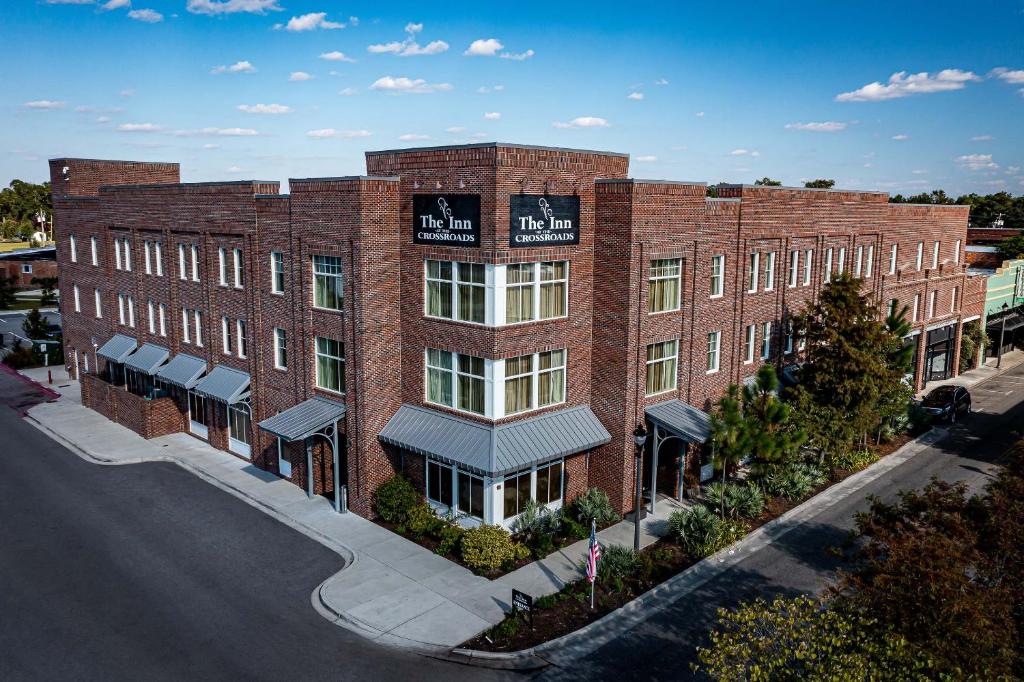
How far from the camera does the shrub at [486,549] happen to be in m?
22.8

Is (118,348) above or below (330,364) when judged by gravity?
below

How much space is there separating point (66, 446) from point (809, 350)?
33.4 meters

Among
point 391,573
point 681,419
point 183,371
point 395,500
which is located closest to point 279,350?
point 183,371

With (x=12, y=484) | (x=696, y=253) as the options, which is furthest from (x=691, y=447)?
(x=12, y=484)

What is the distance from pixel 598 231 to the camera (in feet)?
86.7

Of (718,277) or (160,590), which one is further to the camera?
(718,277)

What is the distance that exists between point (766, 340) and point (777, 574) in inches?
520

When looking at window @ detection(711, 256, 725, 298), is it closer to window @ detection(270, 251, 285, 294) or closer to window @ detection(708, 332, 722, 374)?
window @ detection(708, 332, 722, 374)

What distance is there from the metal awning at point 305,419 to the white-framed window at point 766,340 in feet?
60.1

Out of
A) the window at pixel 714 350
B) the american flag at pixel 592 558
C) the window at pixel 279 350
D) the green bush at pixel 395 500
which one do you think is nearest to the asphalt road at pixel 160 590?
the green bush at pixel 395 500

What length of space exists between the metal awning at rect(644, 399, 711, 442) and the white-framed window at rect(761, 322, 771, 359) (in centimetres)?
663

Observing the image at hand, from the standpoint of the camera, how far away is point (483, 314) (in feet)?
80.0

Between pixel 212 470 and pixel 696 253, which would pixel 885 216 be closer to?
pixel 696 253

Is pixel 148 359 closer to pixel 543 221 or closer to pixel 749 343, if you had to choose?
pixel 543 221
